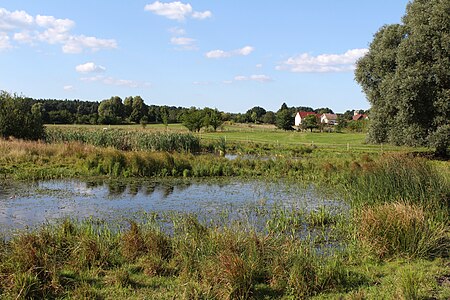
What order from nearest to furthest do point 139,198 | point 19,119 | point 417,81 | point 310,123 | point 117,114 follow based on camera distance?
point 139,198, point 417,81, point 19,119, point 310,123, point 117,114

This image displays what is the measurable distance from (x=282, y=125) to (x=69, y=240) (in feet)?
246

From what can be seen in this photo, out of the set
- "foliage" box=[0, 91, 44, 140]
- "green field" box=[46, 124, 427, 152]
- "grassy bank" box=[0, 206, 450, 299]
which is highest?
"foliage" box=[0, 91, 44, 140]

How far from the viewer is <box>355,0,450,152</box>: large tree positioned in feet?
79.4

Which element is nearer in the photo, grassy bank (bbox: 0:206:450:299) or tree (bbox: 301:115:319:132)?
grassy bank (bbox: 0:206:450:299)

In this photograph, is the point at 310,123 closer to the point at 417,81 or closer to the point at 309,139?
the point at 309,139

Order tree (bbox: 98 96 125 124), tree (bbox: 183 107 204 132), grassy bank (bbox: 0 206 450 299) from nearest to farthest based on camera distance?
grassy bank (bbox: 0 206 450 299) < tree (bbox: 183 107 204 132) < tree (bbox: 98 96 125 124)

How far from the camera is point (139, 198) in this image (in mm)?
15273

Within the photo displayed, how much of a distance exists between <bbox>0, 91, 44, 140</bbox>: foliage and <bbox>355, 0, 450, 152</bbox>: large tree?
25505mm

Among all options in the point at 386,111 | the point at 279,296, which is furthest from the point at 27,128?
the point at 279,296

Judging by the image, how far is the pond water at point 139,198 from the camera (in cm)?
1218

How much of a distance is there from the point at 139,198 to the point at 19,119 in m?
20.4

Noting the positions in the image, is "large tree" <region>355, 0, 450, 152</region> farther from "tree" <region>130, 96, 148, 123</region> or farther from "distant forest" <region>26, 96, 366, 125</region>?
"tree" <region>130, 96, 148, 123</region>

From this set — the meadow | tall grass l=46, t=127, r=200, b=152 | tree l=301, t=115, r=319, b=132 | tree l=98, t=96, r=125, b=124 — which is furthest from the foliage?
tree l=98, t=96, r=125, b=124

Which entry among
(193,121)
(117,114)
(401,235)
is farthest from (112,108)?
(401,235)
